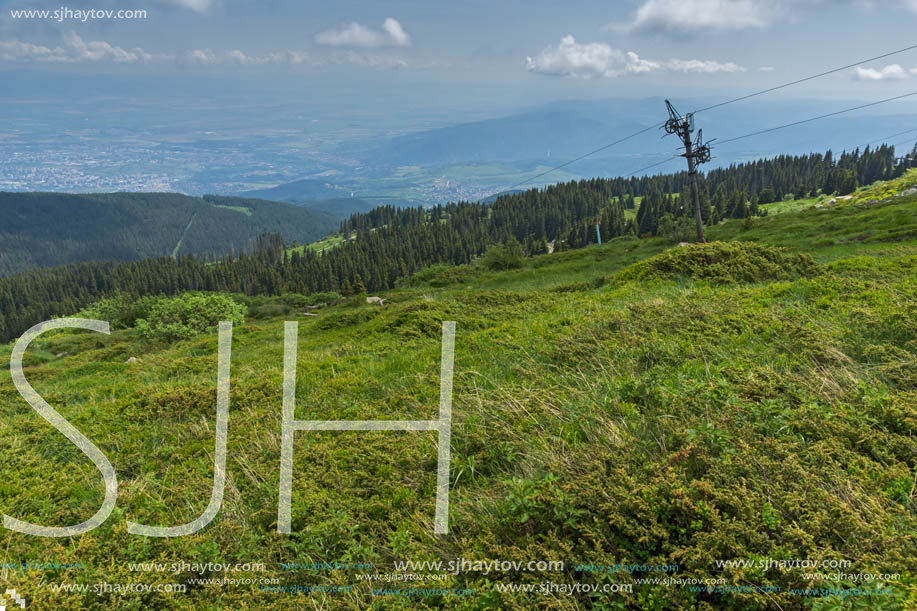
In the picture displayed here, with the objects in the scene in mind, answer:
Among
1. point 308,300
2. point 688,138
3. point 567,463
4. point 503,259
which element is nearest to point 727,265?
point 567,463

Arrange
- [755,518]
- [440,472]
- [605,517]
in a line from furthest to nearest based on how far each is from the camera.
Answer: [440,472] < [605,517] < [755,518]

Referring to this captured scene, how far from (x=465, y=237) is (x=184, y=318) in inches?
4476

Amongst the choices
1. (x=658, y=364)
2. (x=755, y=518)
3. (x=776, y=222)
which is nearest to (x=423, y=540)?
(x=755, y=518)

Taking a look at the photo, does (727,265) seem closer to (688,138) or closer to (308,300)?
(688,138)

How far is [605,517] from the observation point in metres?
3.66

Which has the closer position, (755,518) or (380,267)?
(755,518)

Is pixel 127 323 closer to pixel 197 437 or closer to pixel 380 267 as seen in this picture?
pixel 197 437

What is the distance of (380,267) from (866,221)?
11078 centimetres

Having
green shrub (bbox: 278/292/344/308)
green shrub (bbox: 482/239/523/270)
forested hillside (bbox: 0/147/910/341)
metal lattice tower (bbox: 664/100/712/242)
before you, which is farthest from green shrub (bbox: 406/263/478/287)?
forested hillside (bbox: 0/147/910/341)

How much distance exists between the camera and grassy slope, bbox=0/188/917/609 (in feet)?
10.9

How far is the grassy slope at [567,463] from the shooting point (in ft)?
10.9

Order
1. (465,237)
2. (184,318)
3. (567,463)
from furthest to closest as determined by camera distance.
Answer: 1. (465,237)
2. (184,318)
3. (567,463)

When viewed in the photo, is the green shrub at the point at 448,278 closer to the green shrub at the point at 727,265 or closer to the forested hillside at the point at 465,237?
the green shrub at the point at 727,265

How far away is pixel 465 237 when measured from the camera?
145875 mm
